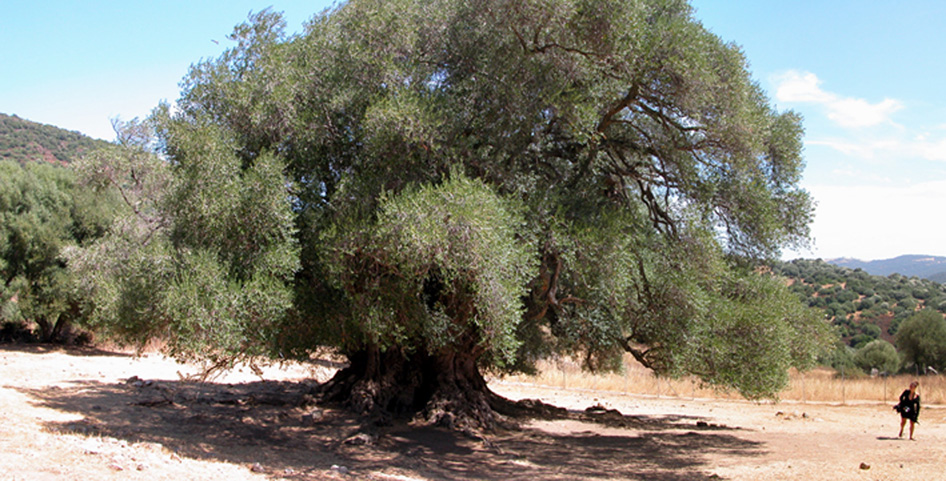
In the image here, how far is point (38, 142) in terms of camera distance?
6619 centimetres

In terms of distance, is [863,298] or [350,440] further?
[863,298]

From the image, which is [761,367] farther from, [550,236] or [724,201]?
[550,236]

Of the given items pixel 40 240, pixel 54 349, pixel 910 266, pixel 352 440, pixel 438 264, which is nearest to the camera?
pixel 438 264

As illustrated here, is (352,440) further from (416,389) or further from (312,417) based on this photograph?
(416,389)

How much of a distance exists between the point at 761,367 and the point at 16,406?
545 inches

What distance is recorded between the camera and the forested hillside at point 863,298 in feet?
157

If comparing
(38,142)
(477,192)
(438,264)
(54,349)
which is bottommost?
(54,349)

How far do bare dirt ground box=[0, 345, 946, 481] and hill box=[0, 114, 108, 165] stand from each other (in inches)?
1921

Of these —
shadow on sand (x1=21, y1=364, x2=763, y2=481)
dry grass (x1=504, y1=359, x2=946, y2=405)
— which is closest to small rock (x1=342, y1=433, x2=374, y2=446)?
shadow on sand (x1=21, y1=364, x2=763, y2=481)

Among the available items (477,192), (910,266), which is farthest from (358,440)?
(910,266)

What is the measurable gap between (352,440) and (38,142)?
69.5m

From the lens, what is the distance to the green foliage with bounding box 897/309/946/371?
33.4 metres

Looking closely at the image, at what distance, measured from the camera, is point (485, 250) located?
32.9ft

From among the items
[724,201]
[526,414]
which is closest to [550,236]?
[724,201]
